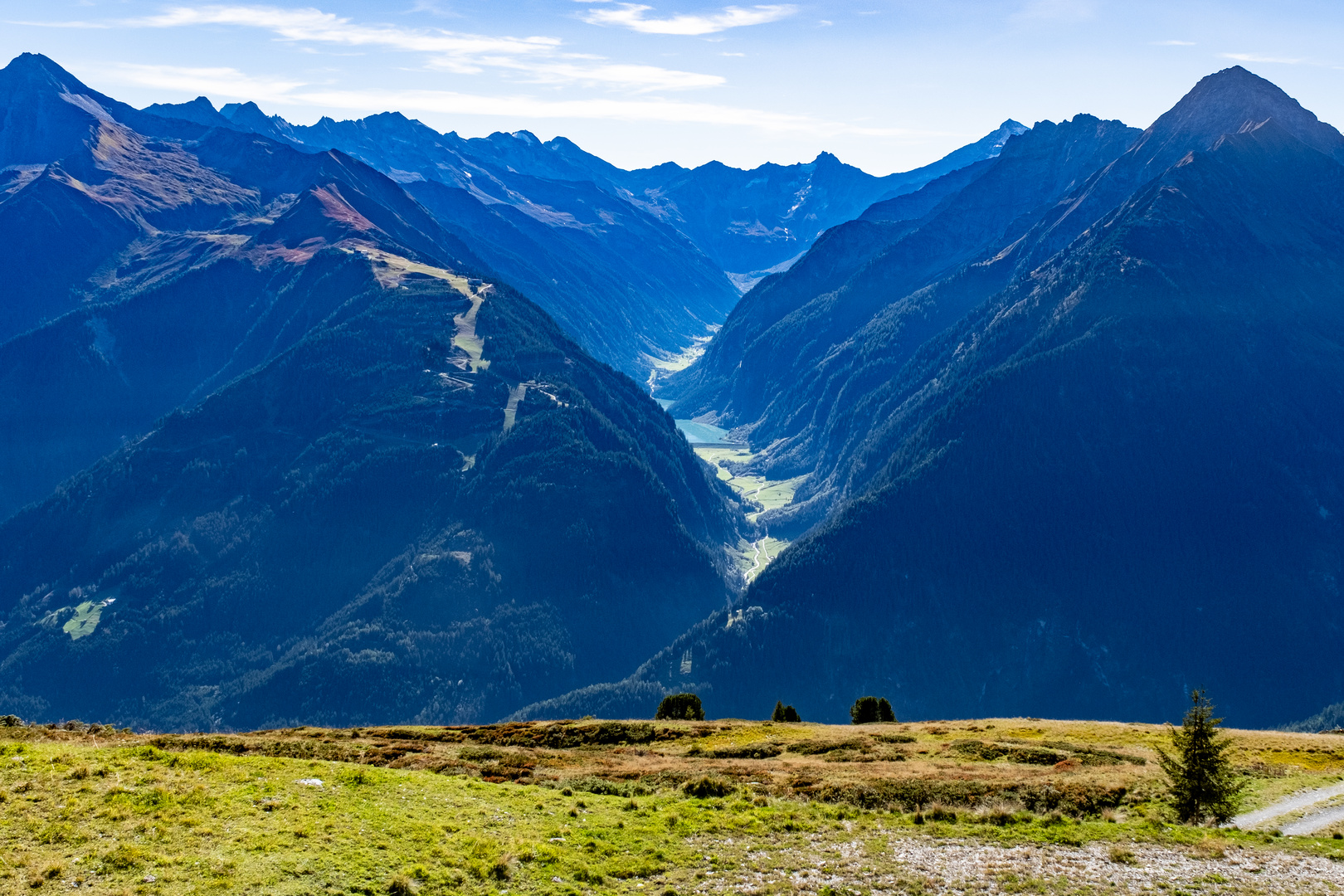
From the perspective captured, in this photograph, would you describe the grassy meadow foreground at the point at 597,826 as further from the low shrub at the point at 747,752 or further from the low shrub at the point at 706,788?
the low shrub at the point at 747,752

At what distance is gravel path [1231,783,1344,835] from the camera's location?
195 ft

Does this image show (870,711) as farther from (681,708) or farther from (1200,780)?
(1200,780)

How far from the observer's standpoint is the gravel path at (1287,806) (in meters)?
59.3

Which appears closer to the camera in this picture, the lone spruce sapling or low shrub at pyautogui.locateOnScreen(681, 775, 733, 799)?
low shrub at pyautogui.locateOnScreen(681, 775, 733, 799)

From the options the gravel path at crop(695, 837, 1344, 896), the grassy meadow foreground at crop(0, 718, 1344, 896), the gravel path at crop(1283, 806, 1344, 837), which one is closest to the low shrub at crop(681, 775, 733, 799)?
the grassy meadow foreground at crop(0, 718, 1344, 896)

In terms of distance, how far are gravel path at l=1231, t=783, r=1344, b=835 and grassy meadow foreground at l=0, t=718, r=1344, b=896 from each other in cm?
134

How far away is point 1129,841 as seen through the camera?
180 feet

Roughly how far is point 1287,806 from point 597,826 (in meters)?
43.1

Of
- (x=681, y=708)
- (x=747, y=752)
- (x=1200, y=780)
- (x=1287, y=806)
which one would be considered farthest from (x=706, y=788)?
(x=681, y=708)

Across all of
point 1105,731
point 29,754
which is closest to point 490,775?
point 29,754

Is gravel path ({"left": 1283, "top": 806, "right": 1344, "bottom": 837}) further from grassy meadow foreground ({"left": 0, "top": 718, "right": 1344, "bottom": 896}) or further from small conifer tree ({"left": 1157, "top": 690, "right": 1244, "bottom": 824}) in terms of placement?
small conifer tree ({"left": 1157, "top": 690, "right": 1244, "bottom": 824})

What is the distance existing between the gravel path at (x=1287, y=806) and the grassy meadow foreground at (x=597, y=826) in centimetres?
134

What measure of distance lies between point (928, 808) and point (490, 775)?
29.8 metres

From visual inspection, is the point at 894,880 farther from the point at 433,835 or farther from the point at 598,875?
the point at 433,835
